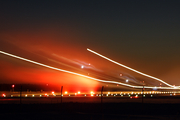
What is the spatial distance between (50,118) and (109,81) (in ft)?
128

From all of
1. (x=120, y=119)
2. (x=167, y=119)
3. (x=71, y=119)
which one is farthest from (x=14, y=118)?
(x=167, y=119)

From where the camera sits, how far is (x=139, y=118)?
23625 mm

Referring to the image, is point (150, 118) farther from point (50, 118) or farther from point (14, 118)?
point (14, 118)

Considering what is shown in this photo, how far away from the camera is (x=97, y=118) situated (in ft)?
75.3

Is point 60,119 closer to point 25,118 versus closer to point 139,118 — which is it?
point 25,118

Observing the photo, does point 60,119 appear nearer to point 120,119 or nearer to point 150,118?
point 120,119

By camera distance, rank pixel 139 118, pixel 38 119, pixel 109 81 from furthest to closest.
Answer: pixel 109 81 → pixel 139 118 → pixel 38 119

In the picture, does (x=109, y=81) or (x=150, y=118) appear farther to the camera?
(x=109, y=81)

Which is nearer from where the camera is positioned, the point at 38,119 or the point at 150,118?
the point at 38,119

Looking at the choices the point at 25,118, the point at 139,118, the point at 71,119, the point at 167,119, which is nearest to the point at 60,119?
the point at 71,119

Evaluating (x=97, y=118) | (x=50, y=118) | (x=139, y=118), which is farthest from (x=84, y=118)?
(x=139, y=118)

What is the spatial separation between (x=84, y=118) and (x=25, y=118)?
502cm

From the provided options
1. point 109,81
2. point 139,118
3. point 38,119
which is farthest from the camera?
point 109,81

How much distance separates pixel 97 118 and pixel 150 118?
15.9 feet
